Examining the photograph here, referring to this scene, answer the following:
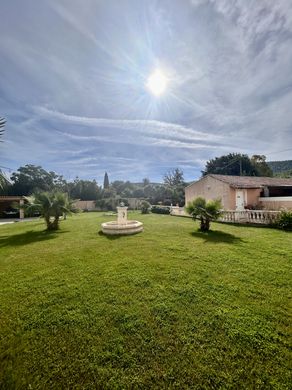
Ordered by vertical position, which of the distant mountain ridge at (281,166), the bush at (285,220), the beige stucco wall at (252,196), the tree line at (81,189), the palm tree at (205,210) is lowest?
the bush at (285,220)

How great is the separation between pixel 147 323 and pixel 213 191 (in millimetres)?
18693

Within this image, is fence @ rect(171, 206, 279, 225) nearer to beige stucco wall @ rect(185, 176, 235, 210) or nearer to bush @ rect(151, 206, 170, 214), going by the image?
beige stucco wall @ rect(185, 176, 235, 210)

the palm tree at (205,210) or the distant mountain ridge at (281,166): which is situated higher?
the distant mountain ridge at (281,166)

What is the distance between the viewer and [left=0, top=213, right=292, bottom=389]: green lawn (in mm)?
2369

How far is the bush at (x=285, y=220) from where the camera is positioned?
10.4 m

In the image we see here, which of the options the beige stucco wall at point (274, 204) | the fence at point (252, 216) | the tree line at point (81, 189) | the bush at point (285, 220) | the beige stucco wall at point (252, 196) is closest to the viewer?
the bush at point (285, 220)

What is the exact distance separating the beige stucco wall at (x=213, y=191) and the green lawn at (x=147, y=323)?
11985mm

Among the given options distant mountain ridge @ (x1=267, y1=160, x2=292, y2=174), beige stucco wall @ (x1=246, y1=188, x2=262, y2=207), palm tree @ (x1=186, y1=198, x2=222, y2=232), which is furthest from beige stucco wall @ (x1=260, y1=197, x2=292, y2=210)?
distant mountain ridge @ (x1=267, y1=160, x2=292, y2=174)

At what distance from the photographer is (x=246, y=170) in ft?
145

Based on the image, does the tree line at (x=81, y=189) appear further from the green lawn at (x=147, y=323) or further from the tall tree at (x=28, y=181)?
the green lawn at (x=147, y=323)

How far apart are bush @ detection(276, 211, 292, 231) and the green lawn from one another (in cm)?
559

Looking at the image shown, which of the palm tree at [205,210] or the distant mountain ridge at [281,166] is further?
the distant mountain ridge at [281,166]

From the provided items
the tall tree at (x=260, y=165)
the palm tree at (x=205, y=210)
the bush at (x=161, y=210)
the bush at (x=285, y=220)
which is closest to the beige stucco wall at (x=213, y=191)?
the bush at (x=161, y=210)

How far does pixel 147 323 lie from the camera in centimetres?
320
